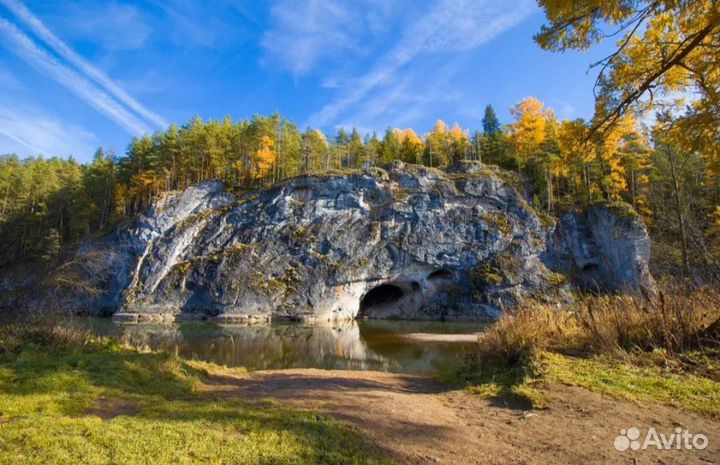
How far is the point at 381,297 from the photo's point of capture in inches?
1779

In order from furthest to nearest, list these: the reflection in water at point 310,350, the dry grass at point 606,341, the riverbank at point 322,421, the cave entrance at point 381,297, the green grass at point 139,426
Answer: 1. the cave entrance at point 381,297
2. the reflection in water at point 310,350
3. the dry grass at point 606,341
4. the riverbank at point 322,421
5. the green grass at point 139,426

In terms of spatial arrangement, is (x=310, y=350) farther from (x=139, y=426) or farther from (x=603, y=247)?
(x=603, y=247)

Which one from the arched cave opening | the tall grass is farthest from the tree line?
the tall grass

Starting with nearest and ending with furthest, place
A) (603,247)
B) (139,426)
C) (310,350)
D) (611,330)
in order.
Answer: (139,426)
(611,330)
(310,350)
(603,247)

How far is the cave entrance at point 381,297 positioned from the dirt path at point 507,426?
36350 mm

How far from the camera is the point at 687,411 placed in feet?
16.4

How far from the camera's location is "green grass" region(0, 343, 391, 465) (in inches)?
143

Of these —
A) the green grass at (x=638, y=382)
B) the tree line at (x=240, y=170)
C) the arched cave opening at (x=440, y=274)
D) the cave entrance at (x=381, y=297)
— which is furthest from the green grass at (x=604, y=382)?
the tree line at (x=240, y=170)

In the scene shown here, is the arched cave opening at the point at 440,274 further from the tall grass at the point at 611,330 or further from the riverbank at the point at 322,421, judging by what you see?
the riverbank at the point at 322,421

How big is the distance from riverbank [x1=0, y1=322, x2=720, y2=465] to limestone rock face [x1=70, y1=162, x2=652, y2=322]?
28.7 meters

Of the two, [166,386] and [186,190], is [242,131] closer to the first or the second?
[186,190]

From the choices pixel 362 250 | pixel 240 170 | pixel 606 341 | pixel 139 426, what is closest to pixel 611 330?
pixel 606 341

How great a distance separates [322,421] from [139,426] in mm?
2125

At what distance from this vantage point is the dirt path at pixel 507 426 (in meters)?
4.08
